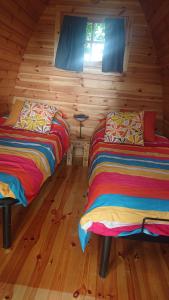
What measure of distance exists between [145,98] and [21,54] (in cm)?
194

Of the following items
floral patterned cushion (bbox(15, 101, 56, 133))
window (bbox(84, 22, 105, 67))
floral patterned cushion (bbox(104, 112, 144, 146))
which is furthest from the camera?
window (bbox(84, 22, 105, 67))

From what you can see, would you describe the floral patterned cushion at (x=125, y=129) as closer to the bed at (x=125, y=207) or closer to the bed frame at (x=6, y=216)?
the bed at (x=125, y=207)

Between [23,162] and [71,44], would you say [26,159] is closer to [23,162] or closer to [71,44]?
[23,162]

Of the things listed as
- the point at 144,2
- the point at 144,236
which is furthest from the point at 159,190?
the point at 144,2

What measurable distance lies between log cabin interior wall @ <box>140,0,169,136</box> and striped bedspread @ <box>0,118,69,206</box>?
5.09 ft

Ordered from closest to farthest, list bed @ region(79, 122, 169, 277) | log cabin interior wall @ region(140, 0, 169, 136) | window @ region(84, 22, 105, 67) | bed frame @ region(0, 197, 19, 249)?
bed @ region(79, 122, 169, 277) < bed frame @ region(0, 197, 19, 249) < log cabin interior wall @ region(140, 0, 169, 136) < window @ region(84, 22, 105, 67)

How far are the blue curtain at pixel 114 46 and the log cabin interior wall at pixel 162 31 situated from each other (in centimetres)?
38

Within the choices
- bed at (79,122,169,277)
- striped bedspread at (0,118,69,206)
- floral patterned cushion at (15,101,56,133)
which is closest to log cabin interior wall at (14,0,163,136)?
floral patterned cushion at (15,101,56,133)

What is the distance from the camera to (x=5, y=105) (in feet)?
10.9

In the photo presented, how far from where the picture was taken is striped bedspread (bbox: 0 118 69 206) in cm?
166

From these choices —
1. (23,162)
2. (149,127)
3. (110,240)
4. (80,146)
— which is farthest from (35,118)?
(110,240)

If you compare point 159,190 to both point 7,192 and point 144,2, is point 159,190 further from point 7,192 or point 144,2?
point 144,2

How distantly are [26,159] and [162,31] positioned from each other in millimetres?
2088

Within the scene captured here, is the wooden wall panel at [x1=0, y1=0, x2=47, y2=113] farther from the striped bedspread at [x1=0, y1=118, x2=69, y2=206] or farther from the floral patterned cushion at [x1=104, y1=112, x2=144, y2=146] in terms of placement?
the floral patterned cushion at [x1=104, y1=112, x2=144, y2=146]
